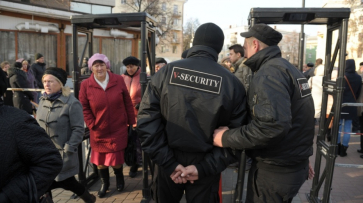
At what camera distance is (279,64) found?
2553 millimetres

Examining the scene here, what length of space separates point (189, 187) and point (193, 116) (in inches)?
24.8

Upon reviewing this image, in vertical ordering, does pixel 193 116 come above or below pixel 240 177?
above

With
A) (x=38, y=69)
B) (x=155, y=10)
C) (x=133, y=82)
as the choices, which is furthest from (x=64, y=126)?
(x=155, y=10)

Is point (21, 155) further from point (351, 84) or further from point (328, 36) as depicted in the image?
point (351, 84)

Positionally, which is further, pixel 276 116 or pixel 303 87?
pixel 303 87

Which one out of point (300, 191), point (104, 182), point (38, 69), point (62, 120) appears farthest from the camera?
point (38, 69)

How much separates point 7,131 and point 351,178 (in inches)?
217

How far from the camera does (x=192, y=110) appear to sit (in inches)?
97.8

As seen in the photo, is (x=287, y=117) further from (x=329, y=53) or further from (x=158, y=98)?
(x=329, y=53)

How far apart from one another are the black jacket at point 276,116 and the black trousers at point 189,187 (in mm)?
356

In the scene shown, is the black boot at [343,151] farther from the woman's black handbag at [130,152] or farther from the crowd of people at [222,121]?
the woman's black handbag at [130,152]

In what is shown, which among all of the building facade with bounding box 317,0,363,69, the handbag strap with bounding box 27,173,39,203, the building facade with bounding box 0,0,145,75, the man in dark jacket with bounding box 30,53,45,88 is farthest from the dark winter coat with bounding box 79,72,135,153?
the building facade with bounding box 317,0,363,69

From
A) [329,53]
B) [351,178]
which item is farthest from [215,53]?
[351,178]

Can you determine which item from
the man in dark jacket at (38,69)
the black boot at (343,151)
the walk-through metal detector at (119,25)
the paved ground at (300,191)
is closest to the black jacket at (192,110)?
the walk-through metal detector at (119,25)
